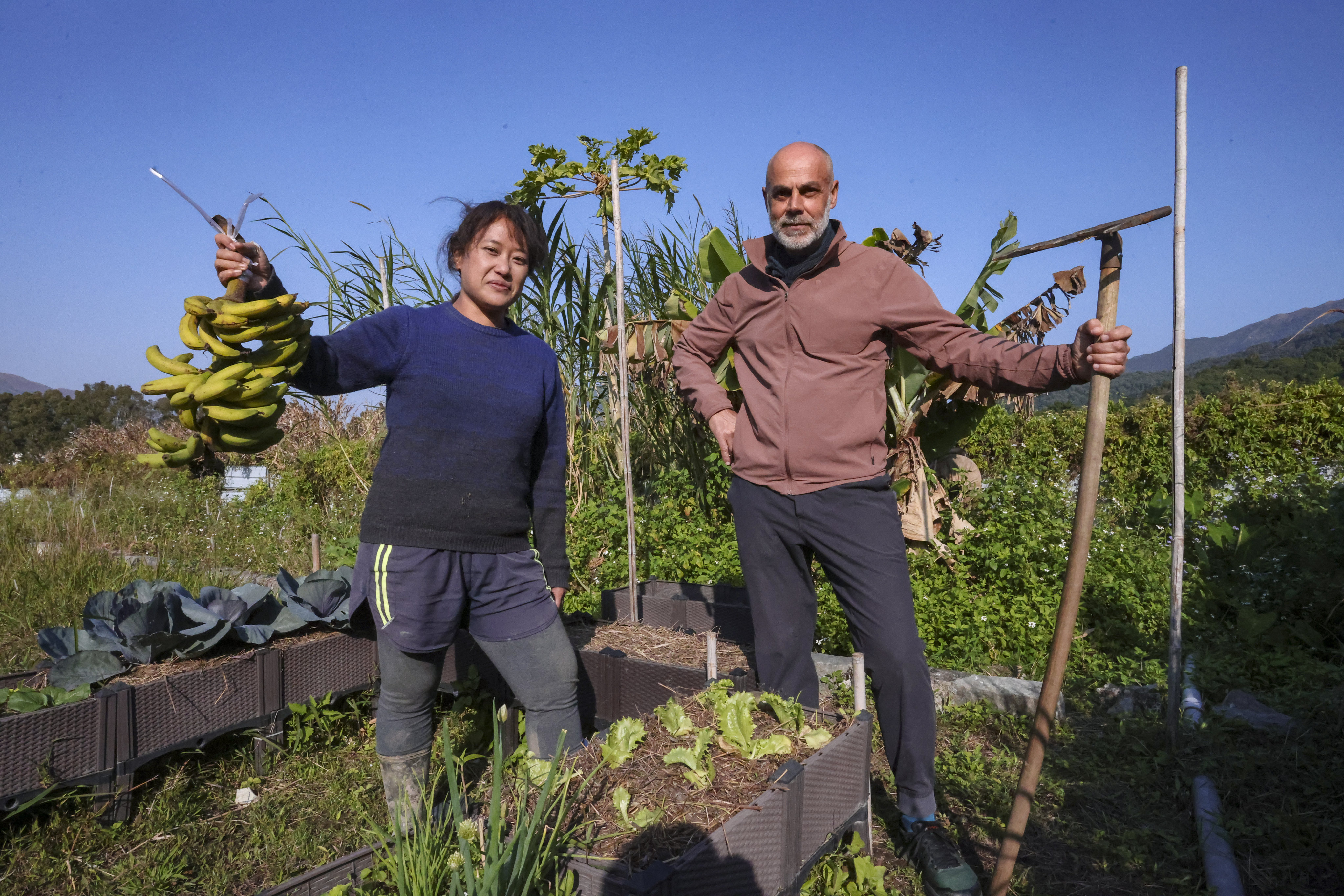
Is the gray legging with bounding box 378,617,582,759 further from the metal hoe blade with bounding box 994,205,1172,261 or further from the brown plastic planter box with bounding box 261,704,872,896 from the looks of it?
the metal hoe blade with bounding box 994,205,1172,261

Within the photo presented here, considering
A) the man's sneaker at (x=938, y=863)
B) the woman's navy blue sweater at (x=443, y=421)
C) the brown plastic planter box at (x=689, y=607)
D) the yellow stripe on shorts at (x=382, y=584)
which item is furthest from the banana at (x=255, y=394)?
the brown plastic planter box at (x=689, y=607)

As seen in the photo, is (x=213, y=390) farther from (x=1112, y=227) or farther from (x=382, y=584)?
(x=1112, y=227)

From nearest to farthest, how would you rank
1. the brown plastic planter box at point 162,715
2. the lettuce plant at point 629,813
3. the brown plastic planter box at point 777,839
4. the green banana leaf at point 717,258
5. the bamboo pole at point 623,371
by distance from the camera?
1. the brown plastic planter box at point 777,839
2. the lettuce plant at point 629,813
3. the brown plastic planter box at point 162,715
4. the bamboo pole at point 623,371
5. the green banana leaf at point 717,258

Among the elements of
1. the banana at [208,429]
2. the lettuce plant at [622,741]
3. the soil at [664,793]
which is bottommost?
the soil at [664,793]

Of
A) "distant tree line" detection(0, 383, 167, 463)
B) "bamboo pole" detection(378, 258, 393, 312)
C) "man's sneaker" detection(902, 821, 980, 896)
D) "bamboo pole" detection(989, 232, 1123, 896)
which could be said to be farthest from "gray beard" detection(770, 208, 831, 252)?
"distant tree line" detection(0, 383, 167, 463)

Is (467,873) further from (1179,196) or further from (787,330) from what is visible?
(1179,196)

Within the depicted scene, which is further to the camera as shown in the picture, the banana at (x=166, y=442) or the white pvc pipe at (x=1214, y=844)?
the white pvc pipe at (x=1214, y=844)

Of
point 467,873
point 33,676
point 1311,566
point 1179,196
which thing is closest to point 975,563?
point 1311,566

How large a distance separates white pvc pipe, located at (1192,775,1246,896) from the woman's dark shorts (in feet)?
6.92

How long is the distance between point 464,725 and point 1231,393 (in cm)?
761

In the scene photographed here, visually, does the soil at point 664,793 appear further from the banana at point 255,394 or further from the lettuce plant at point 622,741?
the banana at point 255,394

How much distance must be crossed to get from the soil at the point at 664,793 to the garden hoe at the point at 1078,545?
0.51 metres

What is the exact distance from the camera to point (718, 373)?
4.22 metres

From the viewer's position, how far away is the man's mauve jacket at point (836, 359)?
94.0 inches
